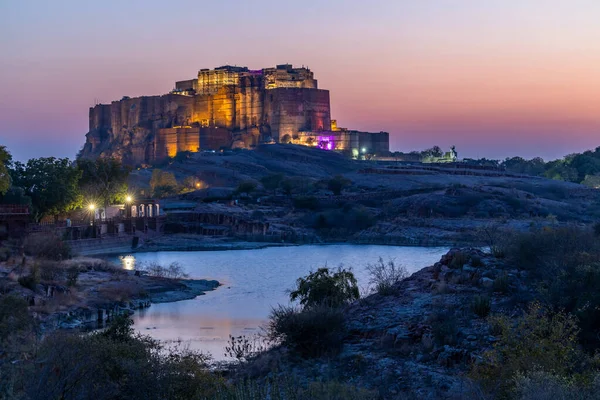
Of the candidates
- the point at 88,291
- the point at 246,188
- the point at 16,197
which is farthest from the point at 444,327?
the point at 246,188

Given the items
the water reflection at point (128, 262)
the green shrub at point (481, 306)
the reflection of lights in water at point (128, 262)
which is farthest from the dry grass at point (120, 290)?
the green shrub at point (481, 306)

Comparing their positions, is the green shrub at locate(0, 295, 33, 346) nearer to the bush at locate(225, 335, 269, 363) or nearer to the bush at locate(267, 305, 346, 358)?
the bush at locate(225, 335, 269, 363)

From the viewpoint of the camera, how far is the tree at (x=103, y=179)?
5169 centimetres

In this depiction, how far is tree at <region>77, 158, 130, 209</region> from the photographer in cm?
5169

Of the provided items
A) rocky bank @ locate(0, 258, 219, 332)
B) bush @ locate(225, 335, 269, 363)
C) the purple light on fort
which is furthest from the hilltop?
bush @ locate(225, 335, 269, 363)

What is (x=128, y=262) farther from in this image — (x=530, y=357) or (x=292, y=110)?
(x=292, y=110)

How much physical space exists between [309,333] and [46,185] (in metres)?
32.2

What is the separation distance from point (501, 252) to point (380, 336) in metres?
4.63

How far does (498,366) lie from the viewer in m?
10.9

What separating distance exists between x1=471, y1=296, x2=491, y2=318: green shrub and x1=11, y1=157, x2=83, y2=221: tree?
107ft

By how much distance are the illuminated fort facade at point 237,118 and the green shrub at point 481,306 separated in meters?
77.5

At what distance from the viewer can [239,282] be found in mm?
33438

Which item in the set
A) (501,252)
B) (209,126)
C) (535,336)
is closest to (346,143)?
(209,126)

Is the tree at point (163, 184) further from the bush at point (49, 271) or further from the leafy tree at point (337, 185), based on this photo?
the bush at point (49, 271)
